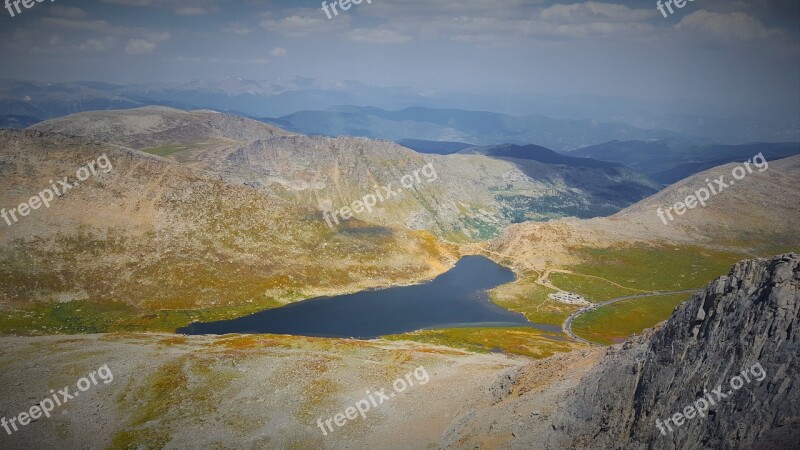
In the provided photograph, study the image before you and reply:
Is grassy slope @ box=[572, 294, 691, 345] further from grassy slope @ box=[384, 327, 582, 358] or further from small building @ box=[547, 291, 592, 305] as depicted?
grassy slope @ box=[384, 327, 582, 358]

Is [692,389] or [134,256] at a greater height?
[692,389]

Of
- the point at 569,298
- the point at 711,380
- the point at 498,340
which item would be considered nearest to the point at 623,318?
the point at 569,298

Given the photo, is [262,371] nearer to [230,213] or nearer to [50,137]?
[230,213]

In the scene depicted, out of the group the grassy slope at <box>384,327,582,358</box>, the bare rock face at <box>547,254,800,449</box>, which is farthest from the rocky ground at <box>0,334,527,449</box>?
the grassy slope at <box>384,327,582,358</box>

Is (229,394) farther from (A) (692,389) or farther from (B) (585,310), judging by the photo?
(B) (585,310)

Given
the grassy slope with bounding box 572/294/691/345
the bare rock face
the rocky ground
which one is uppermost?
the bare rock face

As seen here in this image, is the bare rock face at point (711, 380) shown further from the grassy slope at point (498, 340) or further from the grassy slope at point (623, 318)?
the grassy slope at point (623, 318)

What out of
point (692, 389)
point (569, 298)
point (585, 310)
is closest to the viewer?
point (692, 389)
